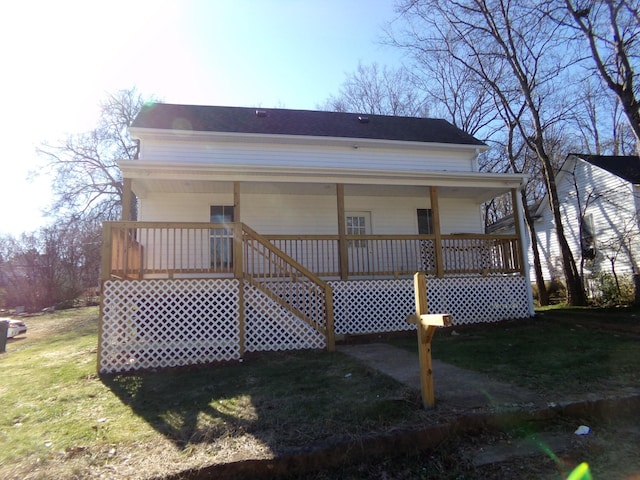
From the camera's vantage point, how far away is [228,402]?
4785 mm

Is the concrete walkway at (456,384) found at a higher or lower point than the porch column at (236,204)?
lower

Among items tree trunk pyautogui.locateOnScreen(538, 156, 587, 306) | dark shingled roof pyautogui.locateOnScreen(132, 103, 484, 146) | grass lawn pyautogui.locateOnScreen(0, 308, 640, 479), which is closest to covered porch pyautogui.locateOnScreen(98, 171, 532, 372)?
grass lawn pyautogui.locateOnScreen(0, 308, 640, 479)

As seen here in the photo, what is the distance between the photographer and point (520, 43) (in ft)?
48.6

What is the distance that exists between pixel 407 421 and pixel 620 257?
51.0 ft

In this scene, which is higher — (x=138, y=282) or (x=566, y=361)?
(x=138, y=282)

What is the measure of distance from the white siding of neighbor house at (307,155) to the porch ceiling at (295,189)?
65 centimetres

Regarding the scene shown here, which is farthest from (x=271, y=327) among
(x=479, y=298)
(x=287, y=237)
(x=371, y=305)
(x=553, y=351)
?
(x=479, y=298)

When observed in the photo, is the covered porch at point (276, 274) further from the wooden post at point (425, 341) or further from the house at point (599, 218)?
the house at point (599, 218)

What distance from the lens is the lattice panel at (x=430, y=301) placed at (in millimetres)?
9484

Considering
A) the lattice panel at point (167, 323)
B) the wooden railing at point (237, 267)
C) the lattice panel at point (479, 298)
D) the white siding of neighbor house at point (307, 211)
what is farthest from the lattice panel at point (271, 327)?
the white siding of neighbor house at point (307, 211)

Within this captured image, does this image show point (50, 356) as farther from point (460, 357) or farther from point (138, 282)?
point (460, 357)

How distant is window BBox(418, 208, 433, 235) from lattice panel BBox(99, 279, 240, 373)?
7005 millimetres

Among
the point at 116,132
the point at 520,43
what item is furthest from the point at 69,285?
the point at 520,43

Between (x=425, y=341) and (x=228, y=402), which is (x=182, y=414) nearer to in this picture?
(x=228, y=402)
